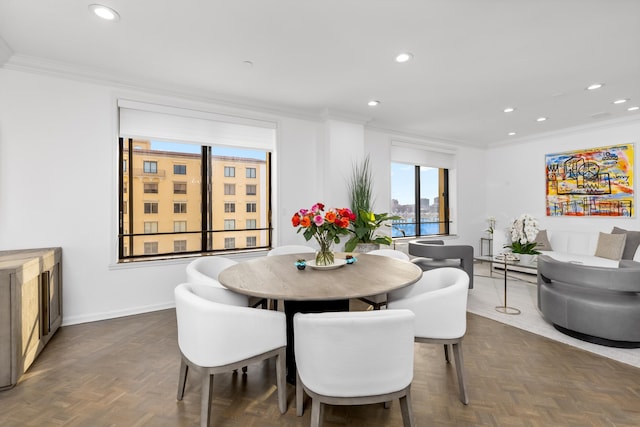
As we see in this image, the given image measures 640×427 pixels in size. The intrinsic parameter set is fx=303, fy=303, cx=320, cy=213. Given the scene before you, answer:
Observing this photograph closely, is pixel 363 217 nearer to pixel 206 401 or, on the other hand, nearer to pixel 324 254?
pixel 324 254

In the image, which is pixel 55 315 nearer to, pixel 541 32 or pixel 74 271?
pixel 74 271

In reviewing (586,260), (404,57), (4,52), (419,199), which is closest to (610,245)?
(586,260)

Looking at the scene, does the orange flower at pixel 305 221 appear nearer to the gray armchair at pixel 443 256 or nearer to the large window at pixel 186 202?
the large window at pixel 186 202

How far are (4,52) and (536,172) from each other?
8.01 meters

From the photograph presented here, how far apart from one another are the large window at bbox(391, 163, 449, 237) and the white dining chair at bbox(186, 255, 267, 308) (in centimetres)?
390

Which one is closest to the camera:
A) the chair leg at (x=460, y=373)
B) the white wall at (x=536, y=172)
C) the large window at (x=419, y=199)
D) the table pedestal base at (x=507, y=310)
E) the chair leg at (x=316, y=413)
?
the chair leg at (x=316, y=413)

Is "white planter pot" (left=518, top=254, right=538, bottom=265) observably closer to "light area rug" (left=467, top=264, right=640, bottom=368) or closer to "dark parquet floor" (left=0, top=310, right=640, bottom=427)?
"light area rug" (left=467, top=264, right=640, bottom=368)

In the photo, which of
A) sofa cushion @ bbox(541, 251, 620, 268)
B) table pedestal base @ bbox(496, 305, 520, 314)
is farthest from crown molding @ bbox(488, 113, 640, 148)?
table pedestal base @ bbox(496, 305, 520, 314)

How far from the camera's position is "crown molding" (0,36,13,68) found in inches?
107

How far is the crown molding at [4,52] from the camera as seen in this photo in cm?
271

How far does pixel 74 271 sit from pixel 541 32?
507 cm

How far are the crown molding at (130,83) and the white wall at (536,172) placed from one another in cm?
476

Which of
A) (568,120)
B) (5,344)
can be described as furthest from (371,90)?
(5,344)

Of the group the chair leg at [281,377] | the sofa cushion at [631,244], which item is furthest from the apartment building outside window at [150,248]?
the sofa cushion at [631,244]
